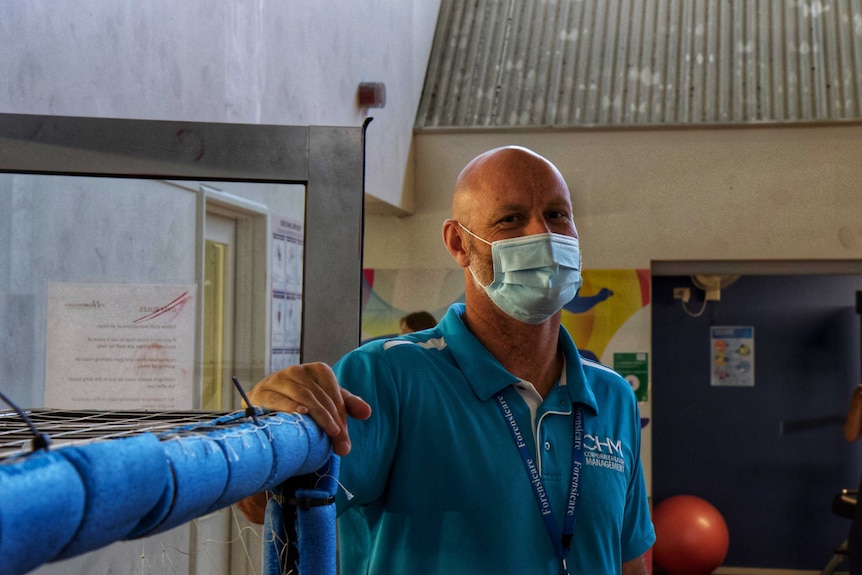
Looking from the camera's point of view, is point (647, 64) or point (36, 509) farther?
point (647, 64)

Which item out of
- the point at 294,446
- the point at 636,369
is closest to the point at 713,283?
the point at 636,369

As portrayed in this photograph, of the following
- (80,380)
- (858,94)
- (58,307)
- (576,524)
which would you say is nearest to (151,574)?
(80,380)

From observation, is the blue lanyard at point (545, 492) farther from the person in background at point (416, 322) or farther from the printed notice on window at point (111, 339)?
the person in background at point (416, 322)

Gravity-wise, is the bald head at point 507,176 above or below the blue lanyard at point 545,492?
above

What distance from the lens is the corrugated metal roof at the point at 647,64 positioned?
17.8 ft

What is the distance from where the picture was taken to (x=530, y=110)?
564 cm

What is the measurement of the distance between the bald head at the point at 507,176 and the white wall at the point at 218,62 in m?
1.03

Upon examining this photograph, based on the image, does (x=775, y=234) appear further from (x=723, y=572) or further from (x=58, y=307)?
(x=58, y=307)

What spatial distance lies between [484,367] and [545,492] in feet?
0.70

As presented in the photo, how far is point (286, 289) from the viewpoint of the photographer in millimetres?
1890

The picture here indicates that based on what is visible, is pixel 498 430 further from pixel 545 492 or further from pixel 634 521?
pixel 634 521

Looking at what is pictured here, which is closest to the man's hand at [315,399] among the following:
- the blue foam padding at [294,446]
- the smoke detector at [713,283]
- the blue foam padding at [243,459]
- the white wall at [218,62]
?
the blue foam padding at [294,446]

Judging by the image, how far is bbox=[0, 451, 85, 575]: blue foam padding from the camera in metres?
0.48

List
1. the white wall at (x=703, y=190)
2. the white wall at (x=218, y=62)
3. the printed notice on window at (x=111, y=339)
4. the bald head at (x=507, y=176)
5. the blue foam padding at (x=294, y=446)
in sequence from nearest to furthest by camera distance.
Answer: the blue foam padding at (x=294, y=446) → the bald head at (x=507, y=176) → the printed notice on window at (x=111, y=339) → the white wall at (x=218, y=62) → the white wall at (x=703, y=190)
